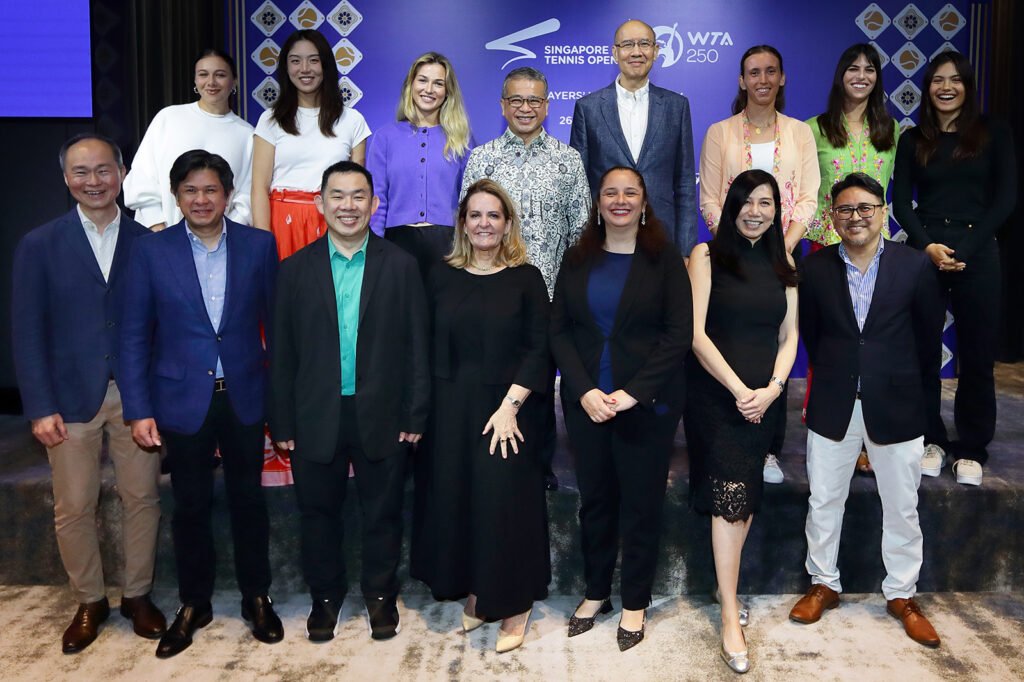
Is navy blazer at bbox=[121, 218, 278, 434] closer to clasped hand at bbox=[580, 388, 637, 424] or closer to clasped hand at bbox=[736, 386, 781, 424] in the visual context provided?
clasped hand at bbox=[580, 388, 637, 424]

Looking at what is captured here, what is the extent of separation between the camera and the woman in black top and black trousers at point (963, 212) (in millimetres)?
3547

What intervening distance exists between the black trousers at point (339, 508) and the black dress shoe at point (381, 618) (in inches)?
1.0

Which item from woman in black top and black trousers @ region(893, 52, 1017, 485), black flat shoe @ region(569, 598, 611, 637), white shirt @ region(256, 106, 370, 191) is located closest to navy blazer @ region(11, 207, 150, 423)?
white shirt @ region(256, 106, 370, 191)

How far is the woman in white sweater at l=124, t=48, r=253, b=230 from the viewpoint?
348 centimetres

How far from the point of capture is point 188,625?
3.11m

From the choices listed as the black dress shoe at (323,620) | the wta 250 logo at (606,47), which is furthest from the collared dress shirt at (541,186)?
the wta 250 logo at (606,47)

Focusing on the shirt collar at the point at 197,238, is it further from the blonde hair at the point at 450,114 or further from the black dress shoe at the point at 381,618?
the black dress shoe at the point at 381,618

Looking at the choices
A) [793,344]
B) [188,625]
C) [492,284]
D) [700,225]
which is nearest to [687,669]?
[793,344]

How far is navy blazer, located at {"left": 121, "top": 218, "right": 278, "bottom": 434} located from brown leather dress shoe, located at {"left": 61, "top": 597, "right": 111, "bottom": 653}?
31.9 inches

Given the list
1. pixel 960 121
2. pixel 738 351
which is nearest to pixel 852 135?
pixel 960 121

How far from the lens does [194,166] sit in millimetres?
2896

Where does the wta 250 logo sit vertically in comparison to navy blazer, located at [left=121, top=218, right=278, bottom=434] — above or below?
above

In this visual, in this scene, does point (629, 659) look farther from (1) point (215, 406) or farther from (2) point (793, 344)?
(1) point (215, 406)

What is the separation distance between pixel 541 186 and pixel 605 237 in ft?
1.28
